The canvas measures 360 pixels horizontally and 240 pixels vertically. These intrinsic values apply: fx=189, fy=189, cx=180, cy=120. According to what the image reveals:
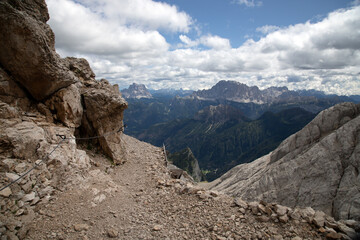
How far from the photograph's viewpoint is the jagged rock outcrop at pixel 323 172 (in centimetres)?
3284

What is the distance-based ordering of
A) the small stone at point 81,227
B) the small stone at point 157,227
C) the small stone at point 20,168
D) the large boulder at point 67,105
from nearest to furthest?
the small stone at point 81,227
the small stone at point 20,168
the small stone at point 157,227
the large boulder at point 67,105

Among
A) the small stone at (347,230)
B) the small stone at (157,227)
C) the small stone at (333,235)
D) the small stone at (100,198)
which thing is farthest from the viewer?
the small stone at (100,198)

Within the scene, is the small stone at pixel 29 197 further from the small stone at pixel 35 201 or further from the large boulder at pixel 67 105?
the large boulder at pixel 67 105

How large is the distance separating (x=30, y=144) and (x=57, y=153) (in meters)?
1.75

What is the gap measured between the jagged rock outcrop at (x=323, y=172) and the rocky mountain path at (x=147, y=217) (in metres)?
25.9

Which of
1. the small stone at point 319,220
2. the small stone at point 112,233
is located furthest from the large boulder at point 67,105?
the small stone at point 319,220

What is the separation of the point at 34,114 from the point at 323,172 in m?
48.6

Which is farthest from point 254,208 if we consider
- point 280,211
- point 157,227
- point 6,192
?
point 6,192

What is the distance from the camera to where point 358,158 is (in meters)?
35.7

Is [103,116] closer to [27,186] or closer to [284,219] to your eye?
[27,186]

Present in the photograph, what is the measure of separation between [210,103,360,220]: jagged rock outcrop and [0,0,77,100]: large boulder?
133ft

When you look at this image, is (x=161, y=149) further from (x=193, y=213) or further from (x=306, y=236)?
(x=306, y=236)

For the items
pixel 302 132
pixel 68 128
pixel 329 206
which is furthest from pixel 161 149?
pixel 302 132

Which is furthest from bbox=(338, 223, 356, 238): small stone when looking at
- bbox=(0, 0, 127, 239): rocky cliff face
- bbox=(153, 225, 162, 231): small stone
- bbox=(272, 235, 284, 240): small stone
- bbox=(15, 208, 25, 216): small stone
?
bbox=(15, 208, 25, 216): small stone
